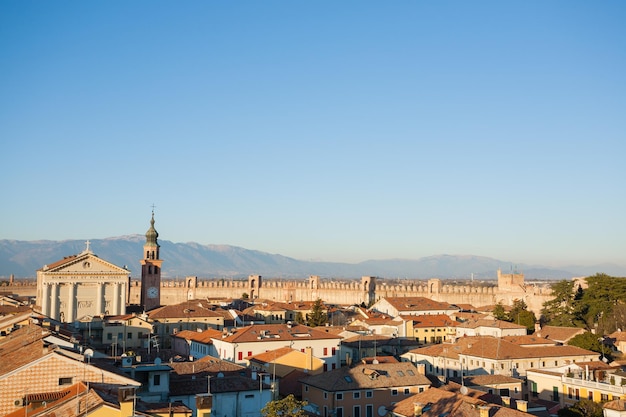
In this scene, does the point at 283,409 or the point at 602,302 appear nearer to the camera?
the point at 283,409

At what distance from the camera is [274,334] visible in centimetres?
3769

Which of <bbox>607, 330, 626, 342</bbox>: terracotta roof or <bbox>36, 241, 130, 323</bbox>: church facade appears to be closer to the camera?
<bbox>607, 330, 626, 342</bbox>: terracotta roof

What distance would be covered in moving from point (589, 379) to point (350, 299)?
159ft

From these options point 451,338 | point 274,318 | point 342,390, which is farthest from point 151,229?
point 342,390

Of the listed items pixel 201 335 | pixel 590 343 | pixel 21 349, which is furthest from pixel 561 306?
pixel 21 349

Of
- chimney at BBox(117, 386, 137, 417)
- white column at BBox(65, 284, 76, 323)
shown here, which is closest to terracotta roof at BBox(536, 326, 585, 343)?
white column at BBox(65, 284, 76, 323)

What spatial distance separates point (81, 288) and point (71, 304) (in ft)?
4.66

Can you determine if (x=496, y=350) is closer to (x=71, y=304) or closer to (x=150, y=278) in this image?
(x=71, y=304)

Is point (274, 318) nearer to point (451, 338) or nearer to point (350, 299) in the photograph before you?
point (451, 338)

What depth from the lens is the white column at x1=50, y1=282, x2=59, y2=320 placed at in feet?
168

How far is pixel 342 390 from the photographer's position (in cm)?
2625

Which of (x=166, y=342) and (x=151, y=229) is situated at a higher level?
(x=151, y=229)

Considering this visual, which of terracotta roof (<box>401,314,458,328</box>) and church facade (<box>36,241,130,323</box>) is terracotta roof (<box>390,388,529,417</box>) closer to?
terracotta roof (<box>401,314,458,328</box>)

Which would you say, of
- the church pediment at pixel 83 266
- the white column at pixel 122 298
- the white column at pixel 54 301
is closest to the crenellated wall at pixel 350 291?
the white column at pixel 122 298
